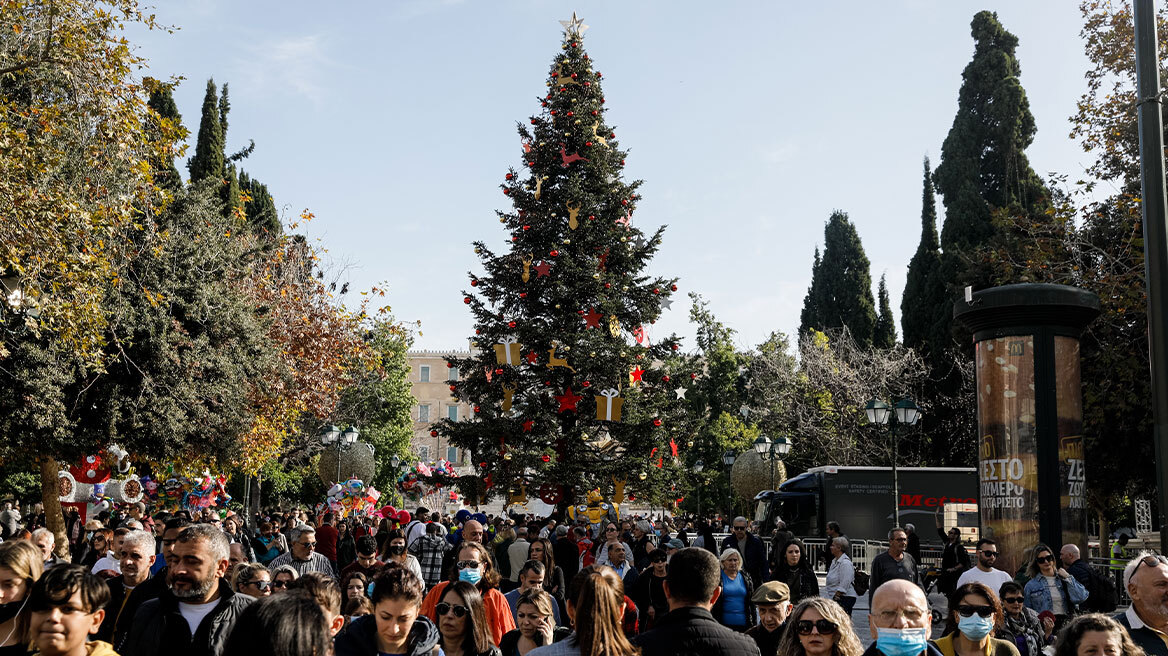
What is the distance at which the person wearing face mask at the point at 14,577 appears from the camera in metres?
5.57

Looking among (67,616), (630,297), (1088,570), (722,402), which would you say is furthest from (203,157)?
(67,616)

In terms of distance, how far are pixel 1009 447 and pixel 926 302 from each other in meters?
29.3

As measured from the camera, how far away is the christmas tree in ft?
91.9

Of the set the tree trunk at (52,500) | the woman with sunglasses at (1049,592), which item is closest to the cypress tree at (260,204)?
the tree trunk at (52,500)

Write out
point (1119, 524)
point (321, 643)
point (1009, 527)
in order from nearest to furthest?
point (321, 643) < point (1009, 527) < point (1119, 524)

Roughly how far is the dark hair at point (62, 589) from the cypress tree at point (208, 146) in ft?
125

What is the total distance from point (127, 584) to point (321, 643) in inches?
157

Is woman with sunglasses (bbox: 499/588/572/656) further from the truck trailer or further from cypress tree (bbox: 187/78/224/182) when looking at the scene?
cypress tree (bbox: 187/78/224/182)

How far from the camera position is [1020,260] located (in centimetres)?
2862

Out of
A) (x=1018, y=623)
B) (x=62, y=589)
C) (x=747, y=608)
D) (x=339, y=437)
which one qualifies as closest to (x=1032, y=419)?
(x=747, y=608)

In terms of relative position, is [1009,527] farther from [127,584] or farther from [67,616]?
[67,616]

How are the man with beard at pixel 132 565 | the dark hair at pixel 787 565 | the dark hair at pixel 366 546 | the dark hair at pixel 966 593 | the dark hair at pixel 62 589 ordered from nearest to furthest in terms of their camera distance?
1. the dark hair at pixel 62 589
2. the dark hair at pixel 966 593
3. the man with beard at pixel 132 565
4. the dark hair at pixel 366 546
5. the dark hair at pixel 787 565

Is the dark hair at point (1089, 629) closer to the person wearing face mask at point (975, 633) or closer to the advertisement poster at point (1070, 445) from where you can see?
the person wearing face mask at point (975, 633)

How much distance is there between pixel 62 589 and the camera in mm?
4426
